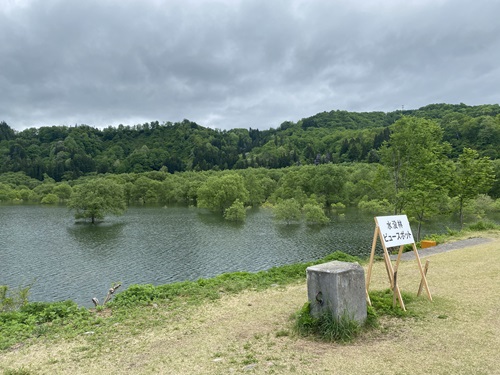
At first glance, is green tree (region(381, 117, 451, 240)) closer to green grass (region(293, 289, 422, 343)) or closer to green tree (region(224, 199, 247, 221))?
green grass (region(293, 289, 422, 343))

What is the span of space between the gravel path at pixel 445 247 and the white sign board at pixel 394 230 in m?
8.36

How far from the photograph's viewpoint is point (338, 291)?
7418 mm

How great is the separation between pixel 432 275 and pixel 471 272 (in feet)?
4.43

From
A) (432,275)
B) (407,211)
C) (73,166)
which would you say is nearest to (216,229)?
(407,211)

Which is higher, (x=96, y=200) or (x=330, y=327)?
(x=96, y=200)

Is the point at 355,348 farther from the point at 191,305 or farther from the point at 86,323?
the point at 86,323

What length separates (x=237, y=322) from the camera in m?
8.82

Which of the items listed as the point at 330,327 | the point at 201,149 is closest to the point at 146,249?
the point at 330,327

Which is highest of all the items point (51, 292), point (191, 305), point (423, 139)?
point (423, 139)

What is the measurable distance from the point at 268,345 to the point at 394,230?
14.5ft

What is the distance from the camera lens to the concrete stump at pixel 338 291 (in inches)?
293

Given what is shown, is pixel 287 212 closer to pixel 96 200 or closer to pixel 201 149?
pixel 96 200

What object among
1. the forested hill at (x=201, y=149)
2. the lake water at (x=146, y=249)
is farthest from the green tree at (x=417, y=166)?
the forested hill at (x=201, y=149)

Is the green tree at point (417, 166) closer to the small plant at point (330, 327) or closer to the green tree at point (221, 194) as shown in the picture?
the small plant at point (330, 327)
